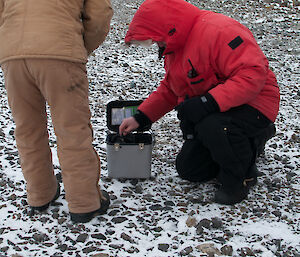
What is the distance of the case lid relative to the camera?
2896 mm

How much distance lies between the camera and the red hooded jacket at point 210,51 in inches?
87.6

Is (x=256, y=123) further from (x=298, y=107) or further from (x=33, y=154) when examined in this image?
(x=298, y=107)

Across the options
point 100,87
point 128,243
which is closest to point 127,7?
point 100,87

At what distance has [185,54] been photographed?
2.40 m

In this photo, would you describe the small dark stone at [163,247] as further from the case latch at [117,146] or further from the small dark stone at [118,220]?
the case latch at [117,146]

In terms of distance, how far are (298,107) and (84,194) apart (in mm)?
3109

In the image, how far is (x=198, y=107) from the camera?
2.33m

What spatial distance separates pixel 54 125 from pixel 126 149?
0.74m

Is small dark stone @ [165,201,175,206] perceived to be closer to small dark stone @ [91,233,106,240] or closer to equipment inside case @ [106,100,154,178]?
equipment inside case @ [106,100,154,178]

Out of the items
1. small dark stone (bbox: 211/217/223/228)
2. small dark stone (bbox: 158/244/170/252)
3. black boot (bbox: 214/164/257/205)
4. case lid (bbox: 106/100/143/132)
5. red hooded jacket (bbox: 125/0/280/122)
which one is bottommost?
small dark stone (bbox: 158/244/170/252)

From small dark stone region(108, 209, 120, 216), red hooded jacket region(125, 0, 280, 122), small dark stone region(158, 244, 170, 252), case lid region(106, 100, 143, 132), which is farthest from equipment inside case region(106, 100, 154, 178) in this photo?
small dark stone region(158, 244, 170, 252)

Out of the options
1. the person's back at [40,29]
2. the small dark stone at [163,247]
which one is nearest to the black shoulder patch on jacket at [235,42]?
the person's back at [40,29]

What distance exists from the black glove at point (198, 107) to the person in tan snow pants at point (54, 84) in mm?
657

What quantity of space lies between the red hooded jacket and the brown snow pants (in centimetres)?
59
